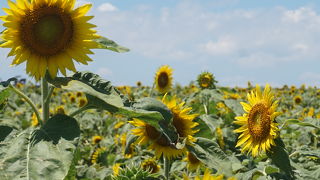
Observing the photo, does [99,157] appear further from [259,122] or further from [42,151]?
[42,151]

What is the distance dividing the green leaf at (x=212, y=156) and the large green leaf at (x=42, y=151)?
0.55 m

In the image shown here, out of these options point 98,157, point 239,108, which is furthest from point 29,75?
point 98,157

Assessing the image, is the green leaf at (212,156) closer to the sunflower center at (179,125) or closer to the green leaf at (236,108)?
the sunflower center at (179,125)

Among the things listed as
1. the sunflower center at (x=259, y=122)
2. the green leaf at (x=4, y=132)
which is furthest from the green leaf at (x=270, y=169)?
the green leaf at (x=4, y=132)

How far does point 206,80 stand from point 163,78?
137 cm

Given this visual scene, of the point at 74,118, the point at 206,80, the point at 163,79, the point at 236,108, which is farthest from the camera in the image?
the point at 163,79

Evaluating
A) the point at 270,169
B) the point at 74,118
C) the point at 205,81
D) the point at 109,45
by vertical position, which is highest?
the point at 205,81

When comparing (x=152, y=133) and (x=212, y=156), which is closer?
(x=212, y=156)

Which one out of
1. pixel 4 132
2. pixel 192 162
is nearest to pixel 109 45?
pixel 4 132

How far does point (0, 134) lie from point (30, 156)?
0.29m

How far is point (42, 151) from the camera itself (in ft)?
4.65

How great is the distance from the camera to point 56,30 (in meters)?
1.86

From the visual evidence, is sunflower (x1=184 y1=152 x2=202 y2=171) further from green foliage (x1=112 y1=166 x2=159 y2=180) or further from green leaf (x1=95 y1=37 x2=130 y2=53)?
green foliage (x1=112 y1=166 x2=159 y2=180)

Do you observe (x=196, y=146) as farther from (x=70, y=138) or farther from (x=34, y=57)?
(x=34, y=57)
